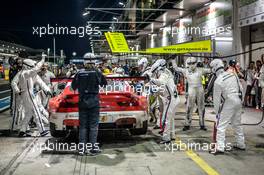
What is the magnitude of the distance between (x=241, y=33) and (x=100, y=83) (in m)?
11.1

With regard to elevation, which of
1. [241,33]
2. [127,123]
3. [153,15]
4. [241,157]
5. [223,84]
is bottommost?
[241,157]

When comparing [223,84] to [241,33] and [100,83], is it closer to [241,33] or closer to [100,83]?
[100,83]

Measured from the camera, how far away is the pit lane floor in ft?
19.2

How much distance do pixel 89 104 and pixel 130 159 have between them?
126 cm

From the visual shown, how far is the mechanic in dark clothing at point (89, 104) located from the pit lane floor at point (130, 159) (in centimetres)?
32

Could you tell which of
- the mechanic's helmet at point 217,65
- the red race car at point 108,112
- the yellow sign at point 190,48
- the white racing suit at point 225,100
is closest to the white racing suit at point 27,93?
the red race car at point 108,112

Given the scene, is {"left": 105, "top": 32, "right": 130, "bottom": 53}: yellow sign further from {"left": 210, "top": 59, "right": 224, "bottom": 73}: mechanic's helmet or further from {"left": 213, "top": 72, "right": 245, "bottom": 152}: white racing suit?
{"left": 213, "top": 72, "right": 245, "bottom": 152}: white racing suit

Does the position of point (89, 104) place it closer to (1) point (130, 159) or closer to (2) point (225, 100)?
(1) point (130, 159)

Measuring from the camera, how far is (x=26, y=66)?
8781 mm

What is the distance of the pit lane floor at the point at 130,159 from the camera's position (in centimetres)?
585

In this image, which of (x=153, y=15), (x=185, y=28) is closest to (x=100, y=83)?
(x=185, y=28)

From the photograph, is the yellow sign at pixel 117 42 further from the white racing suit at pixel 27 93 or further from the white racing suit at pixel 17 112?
Answer: the white racing suit at pixel 27 93

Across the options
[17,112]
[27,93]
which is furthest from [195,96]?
[17,112]

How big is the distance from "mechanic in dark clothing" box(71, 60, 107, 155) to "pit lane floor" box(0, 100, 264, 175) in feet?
1.06
